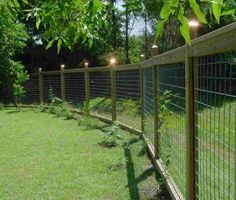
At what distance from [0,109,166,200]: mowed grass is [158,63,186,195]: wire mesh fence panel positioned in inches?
20.3

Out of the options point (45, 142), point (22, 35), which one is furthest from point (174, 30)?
point (45, 142)

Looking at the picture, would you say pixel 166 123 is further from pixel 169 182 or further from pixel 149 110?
pixel 149 110

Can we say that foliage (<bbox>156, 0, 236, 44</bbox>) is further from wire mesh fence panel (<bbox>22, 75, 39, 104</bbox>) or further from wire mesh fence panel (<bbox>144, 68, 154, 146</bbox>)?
wire mesh fence panel (<bbox>22, 75, 39, 104</bbox>)

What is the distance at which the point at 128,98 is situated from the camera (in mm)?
11008

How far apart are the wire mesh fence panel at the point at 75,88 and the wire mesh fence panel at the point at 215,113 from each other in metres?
11.6

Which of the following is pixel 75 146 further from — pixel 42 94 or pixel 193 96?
pixel 42 94

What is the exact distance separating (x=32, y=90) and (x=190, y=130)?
17.5 m

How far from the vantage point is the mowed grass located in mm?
5656

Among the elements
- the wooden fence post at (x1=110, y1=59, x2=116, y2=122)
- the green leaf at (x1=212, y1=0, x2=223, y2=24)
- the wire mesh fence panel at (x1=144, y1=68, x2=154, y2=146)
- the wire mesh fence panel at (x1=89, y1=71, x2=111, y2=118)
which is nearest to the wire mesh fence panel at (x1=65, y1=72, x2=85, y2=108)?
the wire mesh fence panel at (x1=89, y1=71, x2=111, y2=118)

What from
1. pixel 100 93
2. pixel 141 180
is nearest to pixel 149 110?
pixel 141 180

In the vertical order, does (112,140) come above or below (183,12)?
below

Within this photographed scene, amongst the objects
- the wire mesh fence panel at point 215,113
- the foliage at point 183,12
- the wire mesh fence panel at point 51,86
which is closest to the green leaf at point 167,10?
the foliage at point 183,12

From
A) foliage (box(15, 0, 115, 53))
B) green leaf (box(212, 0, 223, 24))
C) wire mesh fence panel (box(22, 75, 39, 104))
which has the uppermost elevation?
foliage (box(15, 0, 115, 53))

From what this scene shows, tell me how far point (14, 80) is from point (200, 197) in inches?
708
